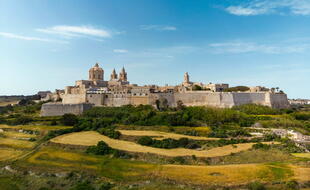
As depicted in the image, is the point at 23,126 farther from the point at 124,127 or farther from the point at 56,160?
the point at 56,160

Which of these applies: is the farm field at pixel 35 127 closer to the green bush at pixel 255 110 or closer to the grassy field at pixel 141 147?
the grassy field at pixel 141 147

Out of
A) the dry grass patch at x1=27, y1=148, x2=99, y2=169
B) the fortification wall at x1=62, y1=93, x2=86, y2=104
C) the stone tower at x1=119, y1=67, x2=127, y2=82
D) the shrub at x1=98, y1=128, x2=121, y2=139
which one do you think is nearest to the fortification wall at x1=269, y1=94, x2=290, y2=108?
the shrub at x1=98, y1=128, x2=121, y2=139

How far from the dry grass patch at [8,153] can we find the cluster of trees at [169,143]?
417 inches

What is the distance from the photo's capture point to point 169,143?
83.4ft

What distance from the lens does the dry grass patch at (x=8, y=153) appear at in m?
23.9

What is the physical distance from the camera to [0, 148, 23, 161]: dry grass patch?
23925 millimetres

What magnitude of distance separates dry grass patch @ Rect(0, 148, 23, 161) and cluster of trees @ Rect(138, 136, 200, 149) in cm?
1059

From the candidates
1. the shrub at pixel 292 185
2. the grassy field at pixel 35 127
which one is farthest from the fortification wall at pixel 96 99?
the shrub at pixel 292 185

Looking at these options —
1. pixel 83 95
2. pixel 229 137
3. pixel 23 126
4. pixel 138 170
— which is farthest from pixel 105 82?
pixel 138 170

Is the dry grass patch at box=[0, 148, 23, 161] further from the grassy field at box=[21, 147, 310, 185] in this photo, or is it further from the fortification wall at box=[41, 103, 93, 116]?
the fortification wall at box=[41, 103, 93, 116]

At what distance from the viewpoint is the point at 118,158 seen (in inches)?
886

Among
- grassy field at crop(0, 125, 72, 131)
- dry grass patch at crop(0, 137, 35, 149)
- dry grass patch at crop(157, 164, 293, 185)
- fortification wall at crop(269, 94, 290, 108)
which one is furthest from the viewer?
fortification wall at crop(269, 94, 290, 108)

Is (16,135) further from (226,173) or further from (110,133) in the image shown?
(226,173)

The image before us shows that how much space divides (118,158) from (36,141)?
10761 mm
